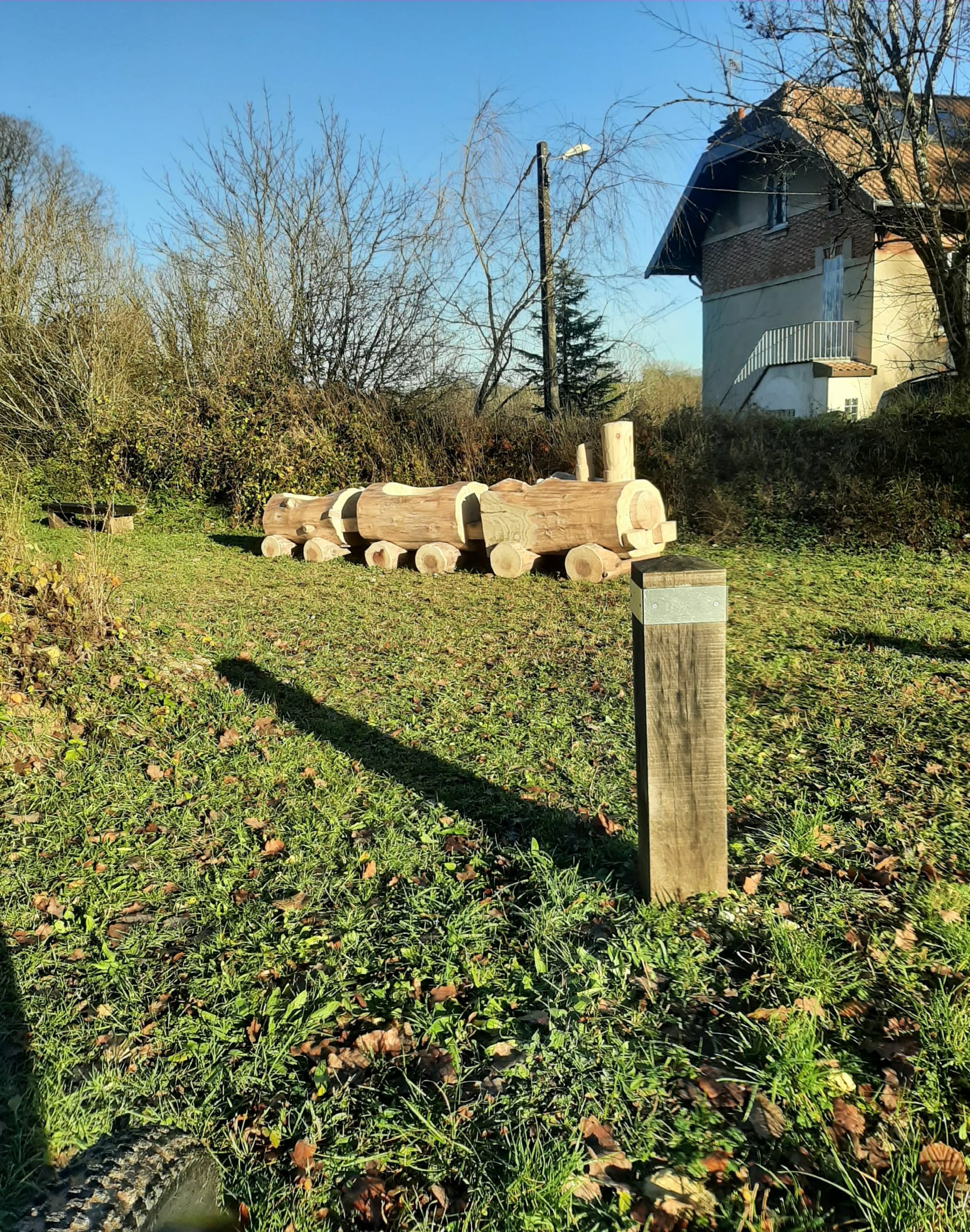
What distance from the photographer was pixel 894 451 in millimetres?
10594

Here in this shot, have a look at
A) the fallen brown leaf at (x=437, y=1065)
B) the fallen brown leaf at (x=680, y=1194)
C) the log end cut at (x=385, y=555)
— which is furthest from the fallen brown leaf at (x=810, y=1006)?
the log end cut at (x=385, y=555)

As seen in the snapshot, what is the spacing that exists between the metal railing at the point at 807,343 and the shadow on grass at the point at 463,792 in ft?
62.6

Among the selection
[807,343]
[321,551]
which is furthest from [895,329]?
[321,551]

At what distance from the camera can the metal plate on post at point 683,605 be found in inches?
99.3

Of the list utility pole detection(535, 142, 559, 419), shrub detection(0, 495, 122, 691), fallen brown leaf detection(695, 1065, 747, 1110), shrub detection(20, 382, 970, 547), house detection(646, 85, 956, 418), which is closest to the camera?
fallen brown leaf detection(695, 1065, 747, 1110)

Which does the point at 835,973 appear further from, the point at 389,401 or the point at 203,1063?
the point at 389,401

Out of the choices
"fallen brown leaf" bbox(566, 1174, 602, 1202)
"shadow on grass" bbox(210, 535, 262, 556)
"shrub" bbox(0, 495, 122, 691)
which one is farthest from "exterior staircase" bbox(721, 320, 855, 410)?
"fallen brown leaf" bbox(566, 1174, 602, 1202)

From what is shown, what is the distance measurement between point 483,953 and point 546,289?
14256 millimetres

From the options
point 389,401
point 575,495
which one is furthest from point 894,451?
point 389,401

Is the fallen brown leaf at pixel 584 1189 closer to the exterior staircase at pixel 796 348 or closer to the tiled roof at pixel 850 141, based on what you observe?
the tiled roof at pixel 850 141

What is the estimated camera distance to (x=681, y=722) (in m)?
2.59

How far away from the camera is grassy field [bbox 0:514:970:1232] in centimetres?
186

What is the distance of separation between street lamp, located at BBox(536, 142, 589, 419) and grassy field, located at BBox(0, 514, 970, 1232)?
33.7 feet

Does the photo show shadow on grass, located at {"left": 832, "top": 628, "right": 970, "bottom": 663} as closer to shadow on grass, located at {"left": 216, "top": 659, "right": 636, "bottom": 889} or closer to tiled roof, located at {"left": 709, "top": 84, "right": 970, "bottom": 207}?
shadow on grass, located at {"left": 216, "top": 659, "right": 636, "bottom": 889}
